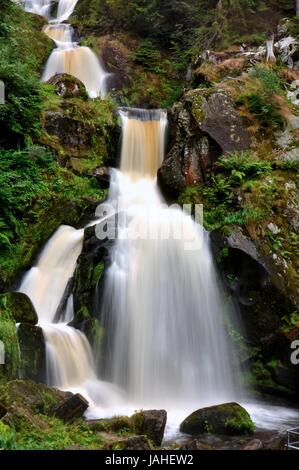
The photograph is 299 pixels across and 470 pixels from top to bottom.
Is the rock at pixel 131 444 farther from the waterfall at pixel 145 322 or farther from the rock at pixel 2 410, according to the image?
the waterfall at pixel 145 322

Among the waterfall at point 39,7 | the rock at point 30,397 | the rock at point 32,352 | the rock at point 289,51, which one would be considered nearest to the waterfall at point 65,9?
the waterfall at point 39,7

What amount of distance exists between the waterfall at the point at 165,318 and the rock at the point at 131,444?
2.70 meters

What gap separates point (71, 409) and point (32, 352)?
1.48 metres

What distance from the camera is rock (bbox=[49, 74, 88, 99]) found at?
15016 millimetres

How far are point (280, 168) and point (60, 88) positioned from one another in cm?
826

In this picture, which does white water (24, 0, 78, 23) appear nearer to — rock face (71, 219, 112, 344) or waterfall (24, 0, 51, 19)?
waterfall (24, 0, 51, 19)

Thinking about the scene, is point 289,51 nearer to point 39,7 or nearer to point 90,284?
point 90,284

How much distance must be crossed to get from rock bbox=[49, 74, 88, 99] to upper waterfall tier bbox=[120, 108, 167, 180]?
1.68m

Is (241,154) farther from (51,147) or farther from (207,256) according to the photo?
(51,147)

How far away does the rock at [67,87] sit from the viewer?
1502 cm

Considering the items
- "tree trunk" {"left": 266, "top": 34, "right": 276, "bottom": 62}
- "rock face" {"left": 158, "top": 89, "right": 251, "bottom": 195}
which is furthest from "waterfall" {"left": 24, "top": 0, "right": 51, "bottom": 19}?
"rock face" {"left": 158, "top": 89, "right": 251, "bottom": 195}

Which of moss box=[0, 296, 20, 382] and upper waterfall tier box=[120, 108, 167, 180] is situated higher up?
upper waterfall tier box=[120, 108, 167, 180]

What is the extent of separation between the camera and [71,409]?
6.51 metres

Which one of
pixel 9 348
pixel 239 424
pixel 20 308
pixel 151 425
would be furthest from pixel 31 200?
pixel 239 424
